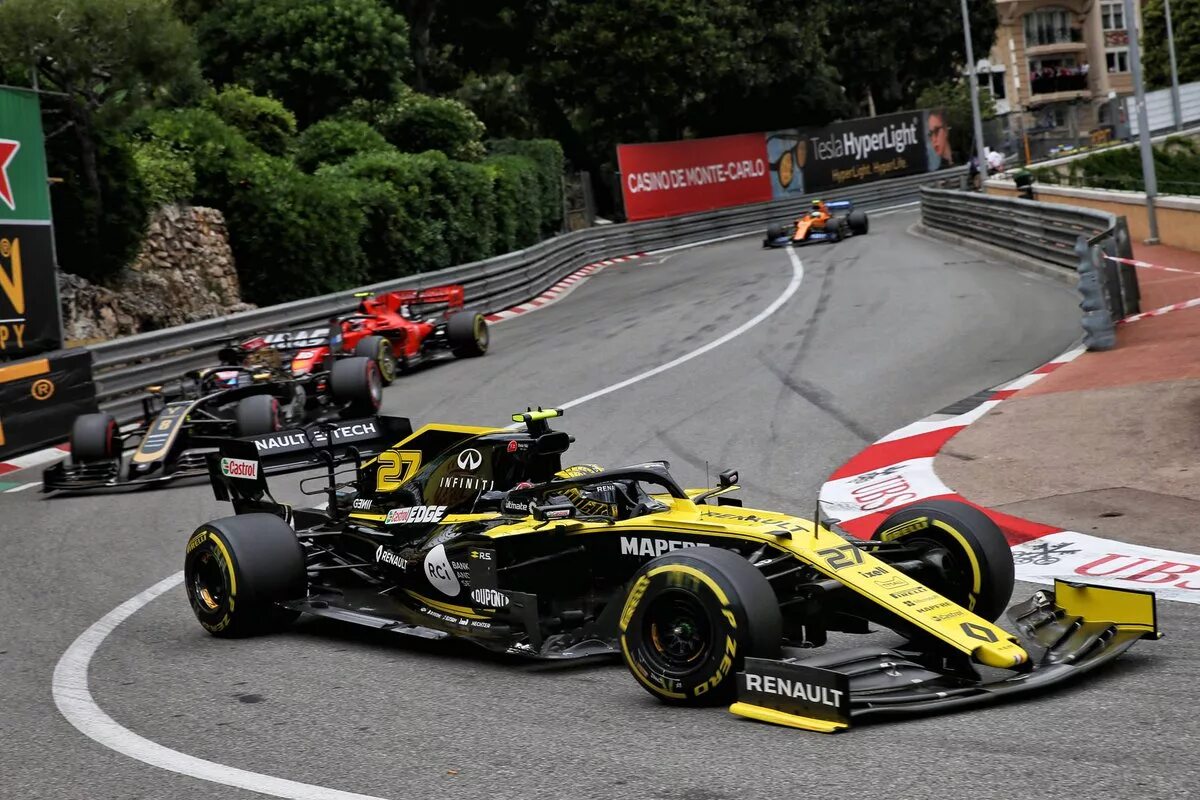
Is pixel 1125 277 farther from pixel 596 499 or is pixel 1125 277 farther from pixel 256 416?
pixel 596 499

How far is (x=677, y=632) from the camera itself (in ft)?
20.6

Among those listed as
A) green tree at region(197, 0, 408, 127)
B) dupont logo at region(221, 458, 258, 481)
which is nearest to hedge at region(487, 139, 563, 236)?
green tree at region(197, 0, 408, 127)

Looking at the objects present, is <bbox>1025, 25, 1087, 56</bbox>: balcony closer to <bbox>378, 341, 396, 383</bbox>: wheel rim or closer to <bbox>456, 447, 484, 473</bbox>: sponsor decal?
<bbox>378, 341, 396, 383</bbox>: wheel rim

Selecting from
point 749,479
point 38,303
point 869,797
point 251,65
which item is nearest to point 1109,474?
point 749,479

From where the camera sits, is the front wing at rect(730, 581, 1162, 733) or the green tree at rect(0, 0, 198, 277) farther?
the green tree at rect(0, 0, 198, 277)

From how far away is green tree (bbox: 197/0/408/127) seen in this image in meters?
36.0

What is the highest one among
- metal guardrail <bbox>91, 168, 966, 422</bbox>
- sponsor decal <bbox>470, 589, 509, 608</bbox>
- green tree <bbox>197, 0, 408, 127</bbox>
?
green tree <bbox>197, 0, 408, 127</bbox>

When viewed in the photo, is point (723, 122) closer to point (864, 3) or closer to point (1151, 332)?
point (864, 3)

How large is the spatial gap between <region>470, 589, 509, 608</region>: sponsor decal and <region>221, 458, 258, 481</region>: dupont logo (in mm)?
2365

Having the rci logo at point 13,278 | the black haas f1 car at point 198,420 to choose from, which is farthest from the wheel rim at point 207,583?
the rci logo at point 13,278

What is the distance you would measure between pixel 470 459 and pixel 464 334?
41.4 feet

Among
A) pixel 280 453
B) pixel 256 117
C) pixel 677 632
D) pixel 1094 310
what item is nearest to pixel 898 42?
pixel 256 117

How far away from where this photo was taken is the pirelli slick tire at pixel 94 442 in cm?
1420

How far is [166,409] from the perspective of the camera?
14594mm
